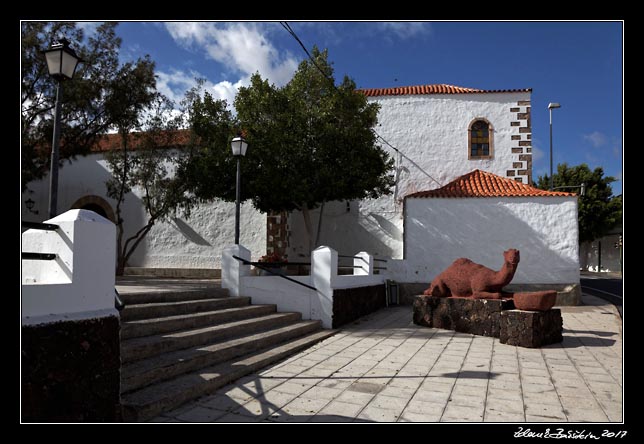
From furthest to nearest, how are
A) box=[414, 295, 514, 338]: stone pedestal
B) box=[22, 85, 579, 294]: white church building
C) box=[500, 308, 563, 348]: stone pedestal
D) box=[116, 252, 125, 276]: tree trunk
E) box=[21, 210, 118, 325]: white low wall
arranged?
box=[22, 85, 579, 294]: white church building → box=[116, 252, 125, 276]: tree trunk → box=[414, 295, 514, 338]: stone pedestal → box=[500, 308, 563, 348]: stone pedestal → box=[21, 210, 118, 325]: white low wall

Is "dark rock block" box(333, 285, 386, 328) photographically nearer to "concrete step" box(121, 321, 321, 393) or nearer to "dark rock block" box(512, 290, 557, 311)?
"concrete step" box(121, 321, 321, 393)

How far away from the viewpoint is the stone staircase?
4.22 meters

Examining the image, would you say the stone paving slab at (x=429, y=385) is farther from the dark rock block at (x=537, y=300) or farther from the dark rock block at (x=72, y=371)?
the dark rock block at (x=537, y=300)

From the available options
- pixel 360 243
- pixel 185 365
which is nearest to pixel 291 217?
pixel 360 243

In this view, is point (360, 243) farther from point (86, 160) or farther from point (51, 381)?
point (51, 381)

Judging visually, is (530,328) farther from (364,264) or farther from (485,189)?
(485,189)

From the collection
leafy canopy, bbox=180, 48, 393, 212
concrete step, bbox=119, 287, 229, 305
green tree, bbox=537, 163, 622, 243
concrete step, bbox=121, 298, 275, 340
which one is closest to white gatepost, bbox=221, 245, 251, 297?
concrete step, bbox=119, 287, 229, 305

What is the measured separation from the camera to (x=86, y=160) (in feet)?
57.1

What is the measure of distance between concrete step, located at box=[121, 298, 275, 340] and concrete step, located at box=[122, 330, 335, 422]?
3.00 ft

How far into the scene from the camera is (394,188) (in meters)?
18.0

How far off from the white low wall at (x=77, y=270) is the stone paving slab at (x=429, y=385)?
1225mm

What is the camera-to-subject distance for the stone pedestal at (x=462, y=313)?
26.3 feet

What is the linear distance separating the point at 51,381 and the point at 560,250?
13.4 metres

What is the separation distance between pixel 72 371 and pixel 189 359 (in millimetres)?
1735
